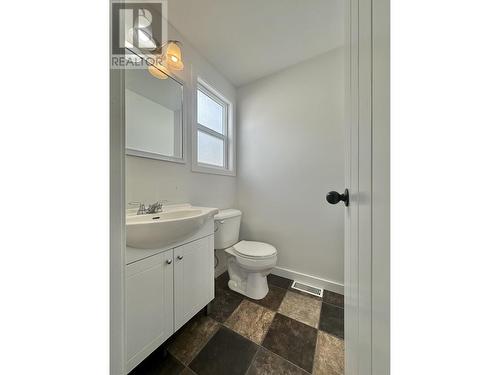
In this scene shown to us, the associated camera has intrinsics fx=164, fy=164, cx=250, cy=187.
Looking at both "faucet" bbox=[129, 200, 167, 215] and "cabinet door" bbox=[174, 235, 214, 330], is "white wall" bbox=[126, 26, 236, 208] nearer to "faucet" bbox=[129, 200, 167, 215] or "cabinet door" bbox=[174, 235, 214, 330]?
"faucet" bbox=[129, 200, 167, 215]

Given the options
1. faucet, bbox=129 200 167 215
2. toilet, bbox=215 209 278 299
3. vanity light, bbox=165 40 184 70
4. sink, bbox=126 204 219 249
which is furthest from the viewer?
toilet, bbox=215 209 278 299

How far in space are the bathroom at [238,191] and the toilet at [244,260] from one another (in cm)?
1

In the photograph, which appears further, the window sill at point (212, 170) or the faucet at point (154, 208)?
the window sill at point (212, 170)

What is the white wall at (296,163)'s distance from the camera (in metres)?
1.49

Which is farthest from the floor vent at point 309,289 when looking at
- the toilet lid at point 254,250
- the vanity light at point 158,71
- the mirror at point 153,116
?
the vanity light at point 158,71

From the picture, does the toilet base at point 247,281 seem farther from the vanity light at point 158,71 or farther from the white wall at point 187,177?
the vanity light at point 158,71

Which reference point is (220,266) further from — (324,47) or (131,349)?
(324,47)

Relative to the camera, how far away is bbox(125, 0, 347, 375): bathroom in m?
0.90

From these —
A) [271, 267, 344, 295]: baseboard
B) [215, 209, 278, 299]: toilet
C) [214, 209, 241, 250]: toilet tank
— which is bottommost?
[271, 267, 344, 295]: baseboard

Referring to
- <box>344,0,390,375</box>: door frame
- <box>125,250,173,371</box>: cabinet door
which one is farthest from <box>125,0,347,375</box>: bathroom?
<box>344,0,390,375</box>: door frame
